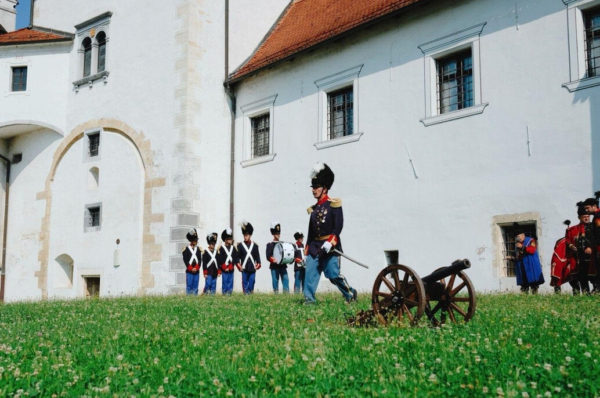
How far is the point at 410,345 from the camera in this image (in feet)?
17.5

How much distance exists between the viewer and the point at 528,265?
41.6 ft

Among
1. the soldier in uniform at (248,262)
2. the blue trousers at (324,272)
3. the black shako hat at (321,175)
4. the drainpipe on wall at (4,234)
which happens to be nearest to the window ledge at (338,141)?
the soldier in uniform at (248,262)

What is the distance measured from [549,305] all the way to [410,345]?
4.17 meters

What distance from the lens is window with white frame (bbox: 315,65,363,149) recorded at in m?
17.5

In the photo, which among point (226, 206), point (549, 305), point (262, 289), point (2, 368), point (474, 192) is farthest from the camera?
point (226, 206)

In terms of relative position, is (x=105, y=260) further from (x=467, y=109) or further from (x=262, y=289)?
(x=467, y=109)

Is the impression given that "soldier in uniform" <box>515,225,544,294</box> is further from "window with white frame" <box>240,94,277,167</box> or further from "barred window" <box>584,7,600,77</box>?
"window with white frame" <box>240,94,277,167</box>

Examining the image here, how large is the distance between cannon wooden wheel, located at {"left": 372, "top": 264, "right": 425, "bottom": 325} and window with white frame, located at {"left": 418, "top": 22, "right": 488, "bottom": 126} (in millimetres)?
8820

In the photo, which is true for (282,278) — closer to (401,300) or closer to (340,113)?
(340,113)

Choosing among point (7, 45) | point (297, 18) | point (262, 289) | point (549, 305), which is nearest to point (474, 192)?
point (549, 305)

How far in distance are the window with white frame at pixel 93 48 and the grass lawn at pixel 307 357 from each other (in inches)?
648

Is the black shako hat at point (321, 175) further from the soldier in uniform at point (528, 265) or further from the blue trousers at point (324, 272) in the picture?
the soldier in uniform at point (528, 265)

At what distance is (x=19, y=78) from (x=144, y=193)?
7.86m

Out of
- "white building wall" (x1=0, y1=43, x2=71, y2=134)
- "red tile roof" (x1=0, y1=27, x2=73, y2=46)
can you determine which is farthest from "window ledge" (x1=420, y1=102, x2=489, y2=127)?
"red tile roof" (x1=0, y1=27, x2=73, y2=46)
